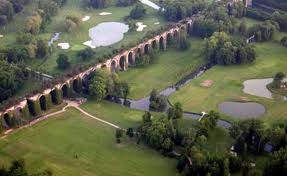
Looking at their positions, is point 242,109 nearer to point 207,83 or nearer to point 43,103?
point 207,83

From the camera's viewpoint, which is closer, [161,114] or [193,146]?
[193,146]

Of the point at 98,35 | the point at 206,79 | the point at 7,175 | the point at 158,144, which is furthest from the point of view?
the point at 98,35

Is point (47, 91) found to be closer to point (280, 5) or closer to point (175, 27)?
point (175, 27)

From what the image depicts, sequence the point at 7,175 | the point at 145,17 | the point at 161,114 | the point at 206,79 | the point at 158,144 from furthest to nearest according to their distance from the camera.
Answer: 1. the point at 145,17
2. the point at 206,79
3. the point at 161,114
4. the point at 158,144
5. the point at 7,175

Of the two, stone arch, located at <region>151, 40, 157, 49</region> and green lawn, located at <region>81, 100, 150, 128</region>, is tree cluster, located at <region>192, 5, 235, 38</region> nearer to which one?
stone arch, located at <region>151, 40, 157, 49</region>

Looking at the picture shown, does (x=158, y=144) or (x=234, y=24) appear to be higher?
(x=234, y=24)

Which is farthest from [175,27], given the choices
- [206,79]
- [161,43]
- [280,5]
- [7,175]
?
[7,175]

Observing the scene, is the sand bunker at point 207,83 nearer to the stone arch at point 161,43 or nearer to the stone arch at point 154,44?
the stone arch at point 154,44
